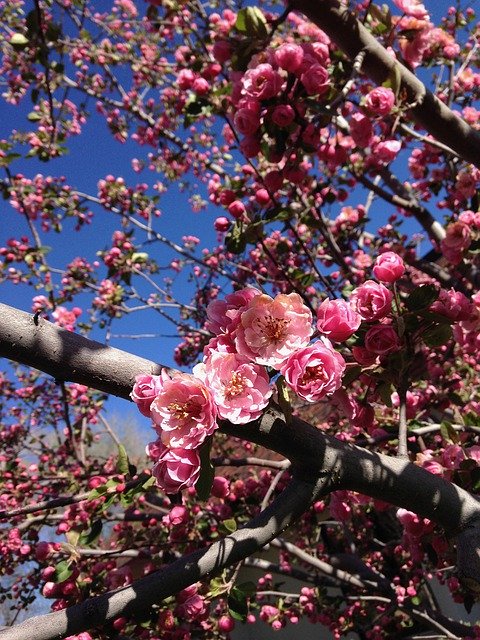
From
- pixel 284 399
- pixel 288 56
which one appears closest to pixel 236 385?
pixel 284 399

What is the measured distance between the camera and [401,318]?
56.1 inches

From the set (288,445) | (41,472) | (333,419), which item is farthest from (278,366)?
(41,472)

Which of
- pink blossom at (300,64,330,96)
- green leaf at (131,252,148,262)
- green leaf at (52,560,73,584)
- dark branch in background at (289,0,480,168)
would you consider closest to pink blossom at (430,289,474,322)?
dark branch in background at (289,0,480,168)

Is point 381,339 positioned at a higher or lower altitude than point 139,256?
lower

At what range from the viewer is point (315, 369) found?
1.10 metres

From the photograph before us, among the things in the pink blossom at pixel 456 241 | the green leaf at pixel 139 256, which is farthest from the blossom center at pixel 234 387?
the green leaf at pixel 139 256

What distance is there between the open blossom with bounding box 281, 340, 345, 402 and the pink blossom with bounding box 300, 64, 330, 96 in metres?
1.51

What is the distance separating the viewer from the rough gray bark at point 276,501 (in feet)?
3.24

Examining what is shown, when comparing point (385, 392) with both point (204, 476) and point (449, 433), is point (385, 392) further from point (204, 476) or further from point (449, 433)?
point (204, 476)

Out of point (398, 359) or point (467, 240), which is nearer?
point (398, 359)

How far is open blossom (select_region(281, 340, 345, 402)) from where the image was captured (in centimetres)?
106

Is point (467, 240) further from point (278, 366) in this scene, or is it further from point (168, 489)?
point (168, 489)

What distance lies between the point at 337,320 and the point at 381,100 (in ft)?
4.45

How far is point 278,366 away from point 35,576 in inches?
128
